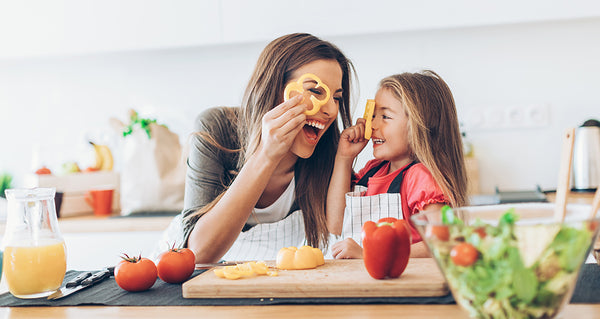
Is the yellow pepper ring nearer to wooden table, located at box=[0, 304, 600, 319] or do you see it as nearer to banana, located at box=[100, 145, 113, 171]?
wooden table, located at box=[0, 304, 600, 319]

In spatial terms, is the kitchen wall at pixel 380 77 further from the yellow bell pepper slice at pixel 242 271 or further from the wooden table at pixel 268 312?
the wooden table at pixel 268 312

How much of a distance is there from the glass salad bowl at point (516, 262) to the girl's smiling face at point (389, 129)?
848mm

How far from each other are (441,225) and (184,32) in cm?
198

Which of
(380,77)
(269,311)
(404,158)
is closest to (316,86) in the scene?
(404,158)

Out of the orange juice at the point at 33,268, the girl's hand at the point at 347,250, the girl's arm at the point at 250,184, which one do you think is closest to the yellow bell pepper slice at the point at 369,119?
the girl's arm at the point at 250,184

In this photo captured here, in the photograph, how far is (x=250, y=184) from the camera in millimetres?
1370

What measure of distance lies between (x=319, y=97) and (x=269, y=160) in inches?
8.7

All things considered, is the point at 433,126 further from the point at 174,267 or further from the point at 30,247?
the point at 30,247

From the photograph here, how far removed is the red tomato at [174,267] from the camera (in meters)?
1.01

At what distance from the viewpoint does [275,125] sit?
4.44 ft

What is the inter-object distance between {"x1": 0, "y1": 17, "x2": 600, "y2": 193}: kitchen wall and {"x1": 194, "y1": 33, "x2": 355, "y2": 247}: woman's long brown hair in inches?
28.9

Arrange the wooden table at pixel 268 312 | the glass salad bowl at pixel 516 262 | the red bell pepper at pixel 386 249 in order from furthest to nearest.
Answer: the red bell pepper at pixel 386 249
the wooden table at pixel 268 312
the glass salad bowl at pixel 516 262

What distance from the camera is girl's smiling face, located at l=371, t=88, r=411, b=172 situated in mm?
1524

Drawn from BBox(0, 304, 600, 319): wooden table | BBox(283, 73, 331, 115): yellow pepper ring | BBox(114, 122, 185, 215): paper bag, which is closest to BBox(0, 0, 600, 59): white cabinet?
BBox(114, 122, 185, 215): paper bag
